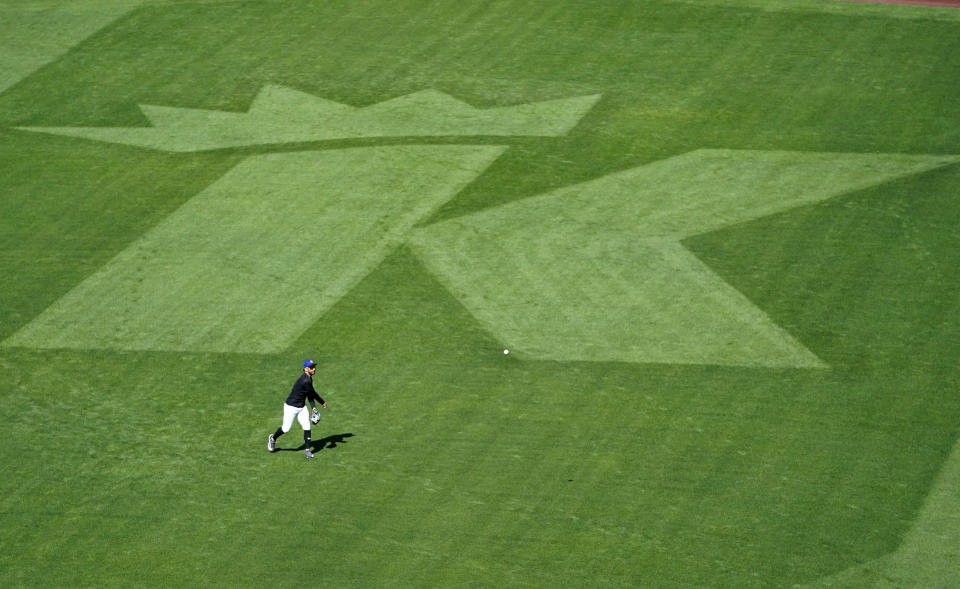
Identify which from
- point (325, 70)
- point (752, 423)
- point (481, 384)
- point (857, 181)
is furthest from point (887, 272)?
point (325, 70)

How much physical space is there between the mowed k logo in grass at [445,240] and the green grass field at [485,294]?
0.10 metres

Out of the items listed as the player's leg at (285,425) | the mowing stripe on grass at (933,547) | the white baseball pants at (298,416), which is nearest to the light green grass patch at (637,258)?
the mowing stripe on grass at (933,547)

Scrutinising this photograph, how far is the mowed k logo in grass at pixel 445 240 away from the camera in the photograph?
28219 mm

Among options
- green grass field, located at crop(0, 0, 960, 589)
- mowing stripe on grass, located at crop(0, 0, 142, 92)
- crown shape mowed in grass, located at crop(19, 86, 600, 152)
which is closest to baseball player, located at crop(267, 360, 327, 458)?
green grass field, located at crop(0, 0, 960, 589)

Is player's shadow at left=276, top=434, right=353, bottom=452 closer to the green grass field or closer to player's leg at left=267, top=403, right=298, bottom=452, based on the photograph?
the green grass field

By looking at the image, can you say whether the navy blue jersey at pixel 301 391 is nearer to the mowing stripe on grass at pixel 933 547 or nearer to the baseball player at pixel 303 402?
the baseball player at pixel 303 402

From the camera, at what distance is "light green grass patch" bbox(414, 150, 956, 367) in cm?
2755

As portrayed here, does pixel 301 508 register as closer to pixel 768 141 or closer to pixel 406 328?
pixel 406 328

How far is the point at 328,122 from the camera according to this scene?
38750 mm

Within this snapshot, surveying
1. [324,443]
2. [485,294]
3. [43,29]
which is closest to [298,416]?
[324,443]

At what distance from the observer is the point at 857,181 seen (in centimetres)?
3419

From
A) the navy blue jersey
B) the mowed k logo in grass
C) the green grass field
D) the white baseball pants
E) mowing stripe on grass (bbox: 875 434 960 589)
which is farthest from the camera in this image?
the mowed k logo in grass

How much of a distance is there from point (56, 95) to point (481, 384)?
2094cm

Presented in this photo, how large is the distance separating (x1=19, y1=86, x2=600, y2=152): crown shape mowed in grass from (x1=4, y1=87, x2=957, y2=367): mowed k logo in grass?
0.07 m
